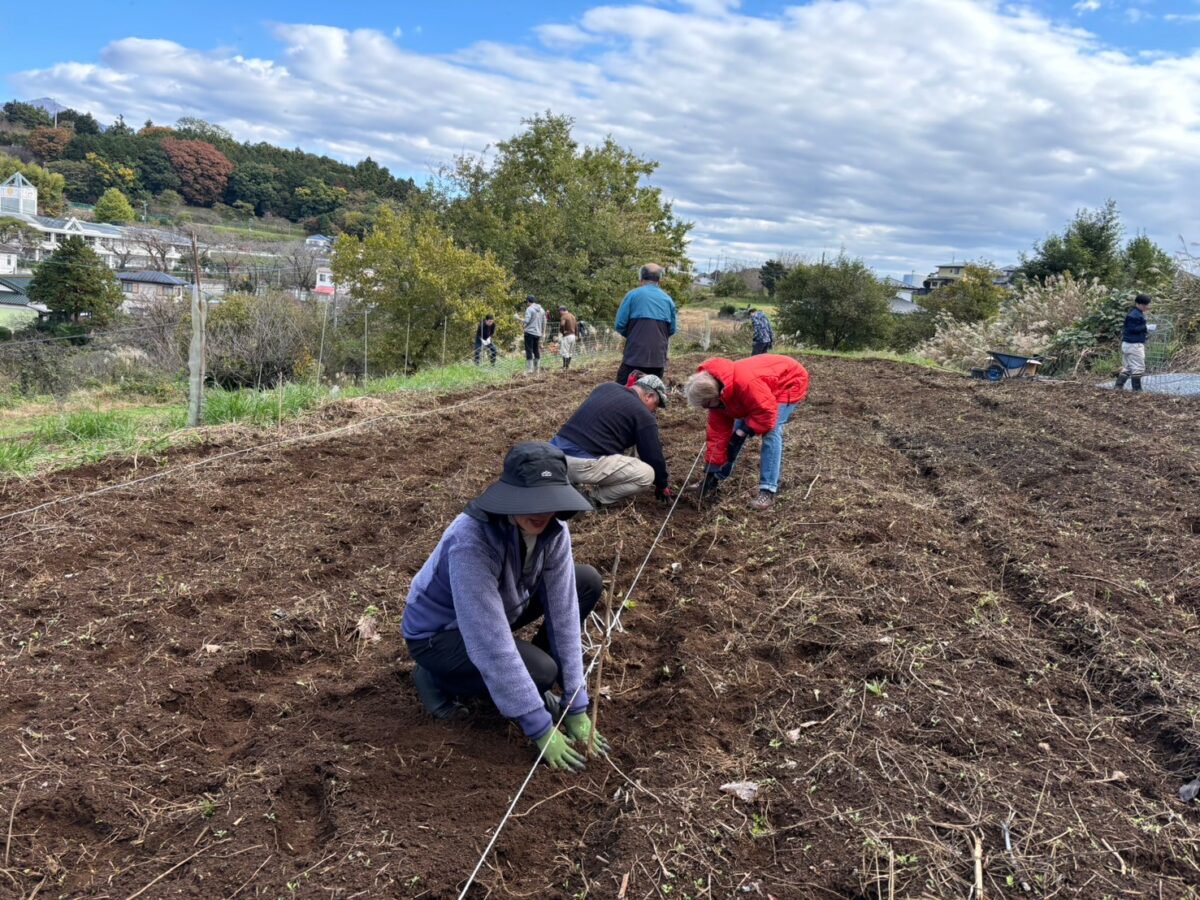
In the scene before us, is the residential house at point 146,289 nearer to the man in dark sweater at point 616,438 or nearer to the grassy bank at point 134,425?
the grassy bank at point 134,425

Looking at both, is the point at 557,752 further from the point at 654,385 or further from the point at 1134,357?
the point at 1134,357

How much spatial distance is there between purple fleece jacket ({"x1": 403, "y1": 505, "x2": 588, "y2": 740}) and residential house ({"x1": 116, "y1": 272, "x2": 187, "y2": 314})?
1136 inches

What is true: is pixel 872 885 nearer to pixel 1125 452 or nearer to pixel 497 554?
pixel 497 554

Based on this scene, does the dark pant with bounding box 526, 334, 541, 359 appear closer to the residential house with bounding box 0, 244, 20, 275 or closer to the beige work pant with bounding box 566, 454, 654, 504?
the beige work pant with bounding box 566, 454, 654, 504

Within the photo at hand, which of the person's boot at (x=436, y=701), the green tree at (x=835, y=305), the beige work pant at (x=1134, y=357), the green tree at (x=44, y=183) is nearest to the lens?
the person's boot at (x=436, y=701)

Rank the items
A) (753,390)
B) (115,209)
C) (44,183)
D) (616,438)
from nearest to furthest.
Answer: (753,390) < (616,438) < (115,209) < (44,183)

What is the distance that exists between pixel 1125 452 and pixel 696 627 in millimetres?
5378

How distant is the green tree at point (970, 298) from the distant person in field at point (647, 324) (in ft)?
116

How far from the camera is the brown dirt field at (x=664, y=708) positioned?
2.32m

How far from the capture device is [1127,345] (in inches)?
478

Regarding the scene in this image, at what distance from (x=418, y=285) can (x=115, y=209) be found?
55276mm

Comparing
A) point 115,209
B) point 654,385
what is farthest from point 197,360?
point 115,209

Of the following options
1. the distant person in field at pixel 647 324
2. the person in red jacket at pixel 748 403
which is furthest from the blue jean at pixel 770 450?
the distant person in field at pixel 647 324

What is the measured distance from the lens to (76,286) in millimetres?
28453
